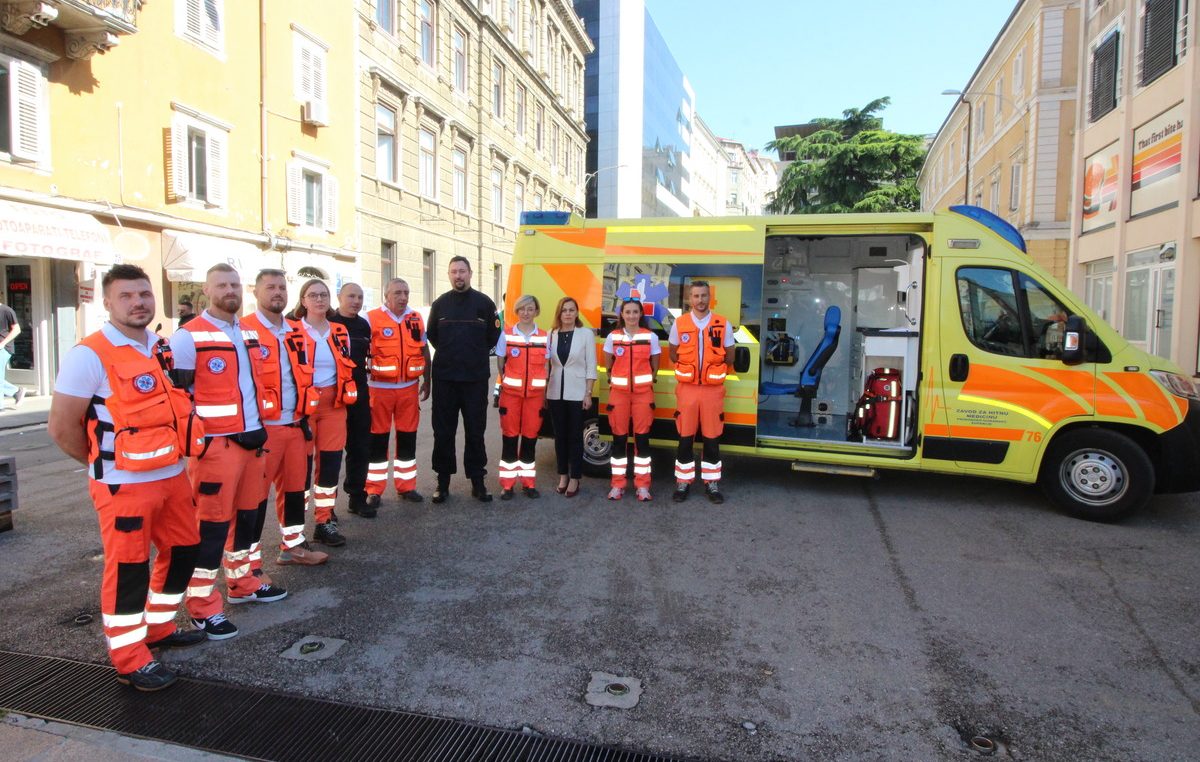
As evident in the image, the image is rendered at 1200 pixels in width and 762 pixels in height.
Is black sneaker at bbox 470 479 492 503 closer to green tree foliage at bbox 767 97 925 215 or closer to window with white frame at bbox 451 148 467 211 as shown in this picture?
window with white frame at bbox 451 148 467 211

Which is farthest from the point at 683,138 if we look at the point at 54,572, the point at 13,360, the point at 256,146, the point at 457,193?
the point at 54,572

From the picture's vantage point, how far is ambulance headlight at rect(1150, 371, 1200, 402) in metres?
5.81

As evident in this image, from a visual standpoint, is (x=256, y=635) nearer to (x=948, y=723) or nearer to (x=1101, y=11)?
(x=948, y=723)

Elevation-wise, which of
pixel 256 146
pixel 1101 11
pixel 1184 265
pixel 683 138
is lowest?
pixel 1184 265

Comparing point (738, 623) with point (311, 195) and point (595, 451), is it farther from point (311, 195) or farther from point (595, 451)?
point (311, 195)

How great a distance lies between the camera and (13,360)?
13453 millimetres

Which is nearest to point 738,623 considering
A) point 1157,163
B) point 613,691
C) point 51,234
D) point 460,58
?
point 613,691

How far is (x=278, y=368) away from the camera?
13.8 feet

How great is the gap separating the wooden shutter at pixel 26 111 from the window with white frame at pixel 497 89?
61.3 ft

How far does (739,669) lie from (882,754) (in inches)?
31.0

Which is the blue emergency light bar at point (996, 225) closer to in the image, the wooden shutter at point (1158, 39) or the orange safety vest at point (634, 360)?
the orange safety vest at point (634, 360)

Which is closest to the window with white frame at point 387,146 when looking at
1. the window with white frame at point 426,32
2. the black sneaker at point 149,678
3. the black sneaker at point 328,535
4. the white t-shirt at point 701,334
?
the window with white frame at point 426,32

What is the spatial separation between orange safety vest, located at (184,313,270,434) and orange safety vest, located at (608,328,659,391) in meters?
3.43

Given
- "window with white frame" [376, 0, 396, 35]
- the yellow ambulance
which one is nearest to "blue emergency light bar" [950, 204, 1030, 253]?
the yellow ambulance
